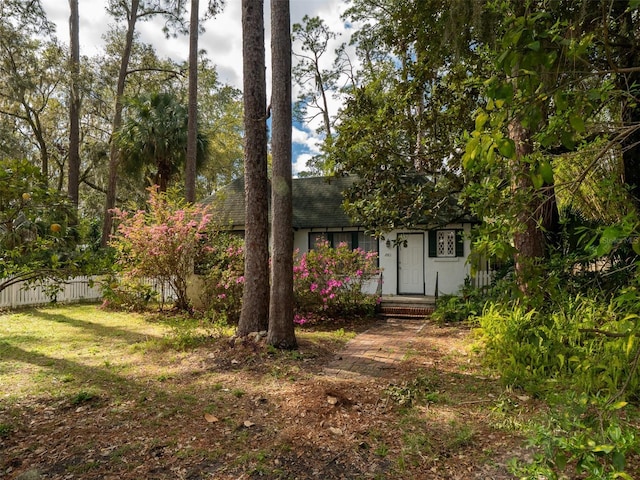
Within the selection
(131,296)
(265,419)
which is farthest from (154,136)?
(265,419)

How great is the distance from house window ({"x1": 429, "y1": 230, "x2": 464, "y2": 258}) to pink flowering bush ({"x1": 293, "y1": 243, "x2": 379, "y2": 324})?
4124mm

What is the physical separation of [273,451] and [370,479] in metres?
0.88

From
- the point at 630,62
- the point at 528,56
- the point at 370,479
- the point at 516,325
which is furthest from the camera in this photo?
the point at 630,62

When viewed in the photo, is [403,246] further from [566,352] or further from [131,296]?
[131,296]

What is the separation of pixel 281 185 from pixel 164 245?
5.35 metres

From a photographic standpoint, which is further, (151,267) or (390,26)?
(151,267)

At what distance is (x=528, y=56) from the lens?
138 centimetres

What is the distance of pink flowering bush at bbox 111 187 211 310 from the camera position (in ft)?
33.5

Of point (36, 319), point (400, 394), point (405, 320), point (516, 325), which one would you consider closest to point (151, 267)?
point (36, 319)

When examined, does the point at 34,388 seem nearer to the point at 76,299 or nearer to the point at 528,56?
the point at 528,56

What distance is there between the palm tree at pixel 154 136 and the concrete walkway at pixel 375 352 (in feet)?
37.4

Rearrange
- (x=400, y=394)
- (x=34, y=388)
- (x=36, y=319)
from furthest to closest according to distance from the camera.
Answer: (x=36, y=319) < (x=34, y=388) < (x=400, y=394)

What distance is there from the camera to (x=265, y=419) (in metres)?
3.98

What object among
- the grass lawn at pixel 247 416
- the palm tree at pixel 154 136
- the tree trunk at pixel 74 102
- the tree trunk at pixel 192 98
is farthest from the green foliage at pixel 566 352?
the tree trunk at pixel 74 102
